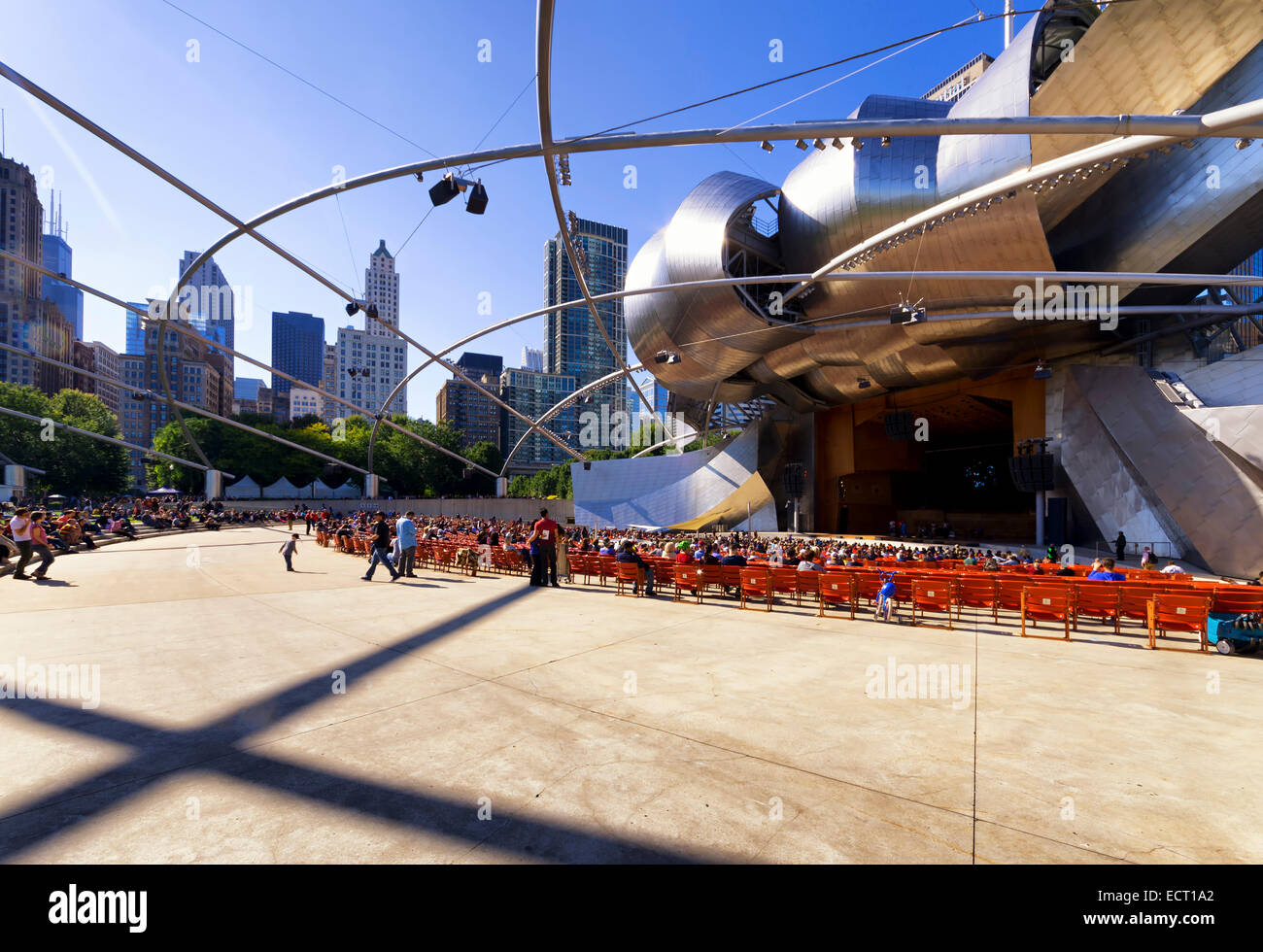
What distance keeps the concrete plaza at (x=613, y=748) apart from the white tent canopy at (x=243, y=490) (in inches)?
2911

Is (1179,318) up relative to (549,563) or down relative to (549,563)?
up

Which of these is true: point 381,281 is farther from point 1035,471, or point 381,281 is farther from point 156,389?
point 1035,471

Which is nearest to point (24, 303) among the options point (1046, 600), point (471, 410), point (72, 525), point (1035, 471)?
point (471, 410)

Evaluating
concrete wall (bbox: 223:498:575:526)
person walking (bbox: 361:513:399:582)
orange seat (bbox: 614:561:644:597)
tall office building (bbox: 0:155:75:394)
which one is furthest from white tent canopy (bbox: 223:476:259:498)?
orange seat (bbox: 614:561:644:597)

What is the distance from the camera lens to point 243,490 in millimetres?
70625

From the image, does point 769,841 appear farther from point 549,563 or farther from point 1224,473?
point 1224,473

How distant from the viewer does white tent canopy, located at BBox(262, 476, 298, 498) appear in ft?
236

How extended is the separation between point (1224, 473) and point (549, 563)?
2217 centimetres

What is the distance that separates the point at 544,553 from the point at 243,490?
246 ft

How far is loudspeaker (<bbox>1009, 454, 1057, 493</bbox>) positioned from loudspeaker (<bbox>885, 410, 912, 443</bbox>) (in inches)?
344

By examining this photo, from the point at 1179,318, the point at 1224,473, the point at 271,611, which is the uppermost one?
the point at 1179,318

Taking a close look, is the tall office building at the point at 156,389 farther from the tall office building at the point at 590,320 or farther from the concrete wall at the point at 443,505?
the concrete wall at the point at 443,505

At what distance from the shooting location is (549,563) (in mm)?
13602
